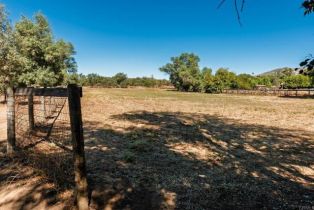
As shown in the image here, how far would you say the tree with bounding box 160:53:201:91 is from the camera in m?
84.3

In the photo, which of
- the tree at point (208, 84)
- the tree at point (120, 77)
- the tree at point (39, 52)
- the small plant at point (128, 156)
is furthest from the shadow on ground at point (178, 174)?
the tree at point (120, 77)

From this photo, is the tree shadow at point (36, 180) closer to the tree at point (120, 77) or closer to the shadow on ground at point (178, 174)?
the shadow on ground at point (178, 174)

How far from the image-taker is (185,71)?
8556 cm

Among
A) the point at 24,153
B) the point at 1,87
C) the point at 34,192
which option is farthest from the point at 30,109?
the point at 1,87

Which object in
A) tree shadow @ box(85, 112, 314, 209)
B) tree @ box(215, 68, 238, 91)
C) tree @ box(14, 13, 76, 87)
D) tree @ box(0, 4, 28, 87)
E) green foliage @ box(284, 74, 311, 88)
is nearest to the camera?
tree shadow @ box(85, 112, 314, 209)

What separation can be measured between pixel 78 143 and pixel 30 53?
21716 mm

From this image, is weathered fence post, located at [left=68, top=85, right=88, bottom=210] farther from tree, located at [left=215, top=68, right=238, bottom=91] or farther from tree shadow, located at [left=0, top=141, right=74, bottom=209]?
tree, located at [left=215, top=68, right=238, bottom=91]

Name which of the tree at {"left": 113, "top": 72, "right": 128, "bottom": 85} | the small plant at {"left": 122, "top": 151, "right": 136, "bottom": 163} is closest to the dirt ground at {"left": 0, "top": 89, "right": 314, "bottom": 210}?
the small plant at {"left": 122, "top": 151, "right": 136, "bottom": 163}

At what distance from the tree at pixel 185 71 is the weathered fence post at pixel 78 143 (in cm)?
7877

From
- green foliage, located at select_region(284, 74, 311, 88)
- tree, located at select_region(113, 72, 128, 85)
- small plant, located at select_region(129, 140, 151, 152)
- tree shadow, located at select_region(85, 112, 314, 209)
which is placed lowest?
tree shadow, located at select_region(85, 112, 314, 209)

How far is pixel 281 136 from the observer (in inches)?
400

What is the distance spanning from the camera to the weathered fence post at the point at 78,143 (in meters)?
3.97

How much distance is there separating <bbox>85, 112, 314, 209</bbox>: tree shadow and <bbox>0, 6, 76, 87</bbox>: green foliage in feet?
43.2

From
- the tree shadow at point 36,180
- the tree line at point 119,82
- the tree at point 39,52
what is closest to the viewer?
the tree shadow at point 36,180
